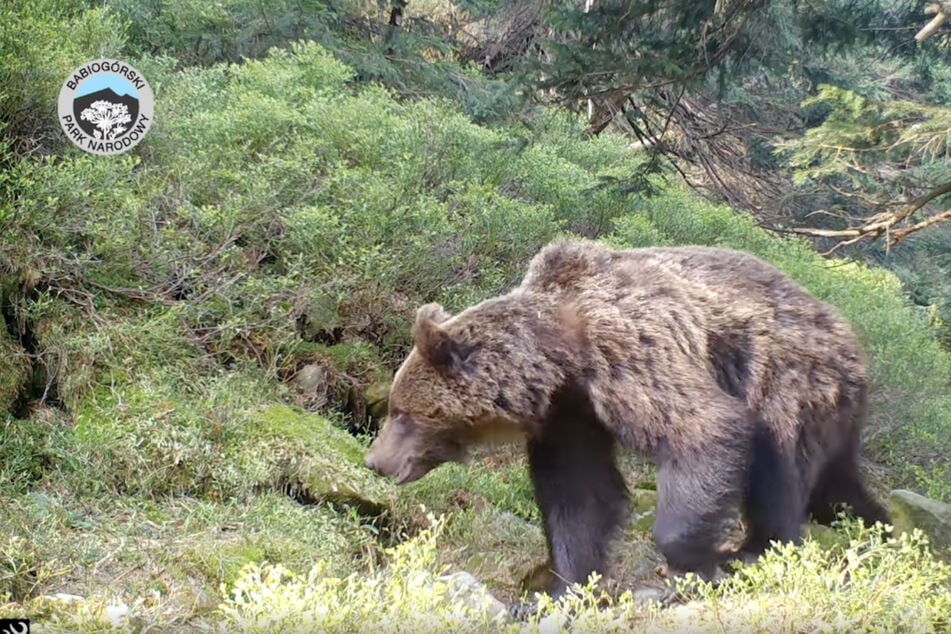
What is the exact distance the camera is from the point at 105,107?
6.61 m

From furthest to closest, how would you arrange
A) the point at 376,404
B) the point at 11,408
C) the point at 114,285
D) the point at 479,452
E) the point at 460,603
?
the point at 376,404 < the point at 114,285 < the point at 11,408 < the point at 479,452 < the point at 460,603

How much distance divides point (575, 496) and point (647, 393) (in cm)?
82

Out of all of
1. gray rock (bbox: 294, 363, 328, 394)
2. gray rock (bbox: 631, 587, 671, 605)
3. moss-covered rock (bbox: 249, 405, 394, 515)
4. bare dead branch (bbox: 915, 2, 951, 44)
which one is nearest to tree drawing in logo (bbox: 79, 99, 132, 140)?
gray rock (bbox: 294, 363, 328, 394)

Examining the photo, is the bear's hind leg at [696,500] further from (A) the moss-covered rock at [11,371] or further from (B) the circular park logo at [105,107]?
(B) the circular park logo at [105,107]

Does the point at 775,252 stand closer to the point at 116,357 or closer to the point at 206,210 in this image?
the point at 206,210

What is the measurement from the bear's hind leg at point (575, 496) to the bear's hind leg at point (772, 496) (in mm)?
689

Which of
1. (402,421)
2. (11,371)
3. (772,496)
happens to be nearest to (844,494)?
(772,496)

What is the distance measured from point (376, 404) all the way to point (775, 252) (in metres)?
4.60

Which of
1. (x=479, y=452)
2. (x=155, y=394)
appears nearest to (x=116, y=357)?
(x=155, y=394)

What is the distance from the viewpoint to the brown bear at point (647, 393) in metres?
4.17

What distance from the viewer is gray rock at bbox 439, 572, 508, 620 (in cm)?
351

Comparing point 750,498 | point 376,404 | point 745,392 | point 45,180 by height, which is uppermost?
point 45,180

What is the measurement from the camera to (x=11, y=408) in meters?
5.45

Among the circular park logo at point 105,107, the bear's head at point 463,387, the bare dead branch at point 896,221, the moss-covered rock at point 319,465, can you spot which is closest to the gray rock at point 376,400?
the moss-covered rock at point 319,465
